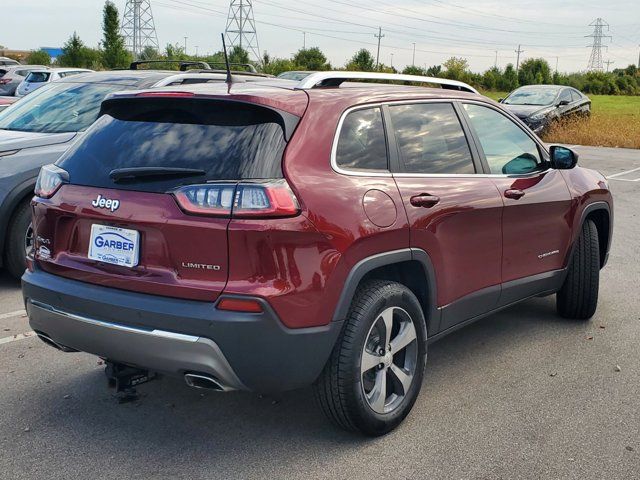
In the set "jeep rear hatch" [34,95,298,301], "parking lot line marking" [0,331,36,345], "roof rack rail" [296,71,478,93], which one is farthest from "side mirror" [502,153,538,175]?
"parking lot line marking" [0,331,36,345]

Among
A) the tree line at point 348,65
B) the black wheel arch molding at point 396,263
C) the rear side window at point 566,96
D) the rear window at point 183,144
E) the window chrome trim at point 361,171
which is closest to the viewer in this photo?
the rear window at point 183,144

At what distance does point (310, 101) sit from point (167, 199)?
834mm

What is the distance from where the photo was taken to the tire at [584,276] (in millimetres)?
5363

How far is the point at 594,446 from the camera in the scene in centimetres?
356

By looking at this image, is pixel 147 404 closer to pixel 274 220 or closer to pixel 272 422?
pixel 272 422

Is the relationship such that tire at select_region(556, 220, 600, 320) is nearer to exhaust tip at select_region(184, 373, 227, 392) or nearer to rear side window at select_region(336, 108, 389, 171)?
rear side window at select_region(336, 108, 389, 171)

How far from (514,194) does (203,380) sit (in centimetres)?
237

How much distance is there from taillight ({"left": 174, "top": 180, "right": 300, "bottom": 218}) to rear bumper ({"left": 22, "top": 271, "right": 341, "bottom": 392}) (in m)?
0.39

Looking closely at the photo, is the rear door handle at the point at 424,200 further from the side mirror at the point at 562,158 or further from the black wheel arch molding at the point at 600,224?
the black wheel arch molding at the point at 600,224

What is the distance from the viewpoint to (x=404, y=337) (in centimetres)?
371

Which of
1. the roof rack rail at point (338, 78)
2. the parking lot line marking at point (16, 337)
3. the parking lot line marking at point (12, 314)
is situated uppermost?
the roof rack rail at point (338, 78)

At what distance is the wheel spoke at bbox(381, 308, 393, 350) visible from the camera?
11.7 ft

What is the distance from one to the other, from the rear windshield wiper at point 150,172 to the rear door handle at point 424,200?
3.68 ft

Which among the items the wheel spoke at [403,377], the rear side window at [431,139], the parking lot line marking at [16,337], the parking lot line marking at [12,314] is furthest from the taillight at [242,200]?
the parking lot line marking at [12,314]
